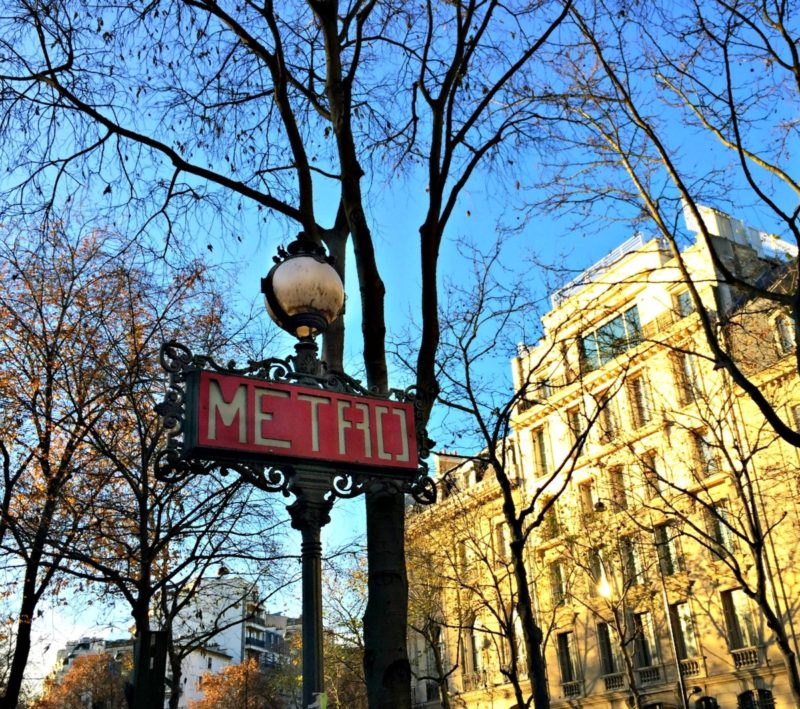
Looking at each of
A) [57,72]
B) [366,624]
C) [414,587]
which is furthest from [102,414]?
[414,587]

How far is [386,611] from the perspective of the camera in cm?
558

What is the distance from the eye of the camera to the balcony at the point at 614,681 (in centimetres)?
3406

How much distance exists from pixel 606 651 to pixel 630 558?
6.12m

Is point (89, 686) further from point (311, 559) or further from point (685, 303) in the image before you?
point (311, 559)

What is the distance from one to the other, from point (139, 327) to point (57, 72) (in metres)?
8.63

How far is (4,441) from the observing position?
51.6 ft

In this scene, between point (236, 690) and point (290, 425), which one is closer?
point (290, 425)

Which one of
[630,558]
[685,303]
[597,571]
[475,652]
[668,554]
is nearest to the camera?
[630,558]

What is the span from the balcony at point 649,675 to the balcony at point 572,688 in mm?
3668

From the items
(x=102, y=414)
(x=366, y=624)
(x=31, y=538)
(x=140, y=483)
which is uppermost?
(x=102, y=414)

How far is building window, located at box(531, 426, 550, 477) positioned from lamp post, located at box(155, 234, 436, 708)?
36.8 meters

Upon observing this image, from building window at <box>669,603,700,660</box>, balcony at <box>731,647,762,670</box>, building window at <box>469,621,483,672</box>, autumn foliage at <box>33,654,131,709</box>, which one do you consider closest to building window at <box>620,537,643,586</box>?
building window at <box>669,603,700,660</box>

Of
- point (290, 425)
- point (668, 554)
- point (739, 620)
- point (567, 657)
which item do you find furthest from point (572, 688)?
point (290, 425)

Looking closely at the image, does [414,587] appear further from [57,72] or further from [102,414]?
[57,72]
